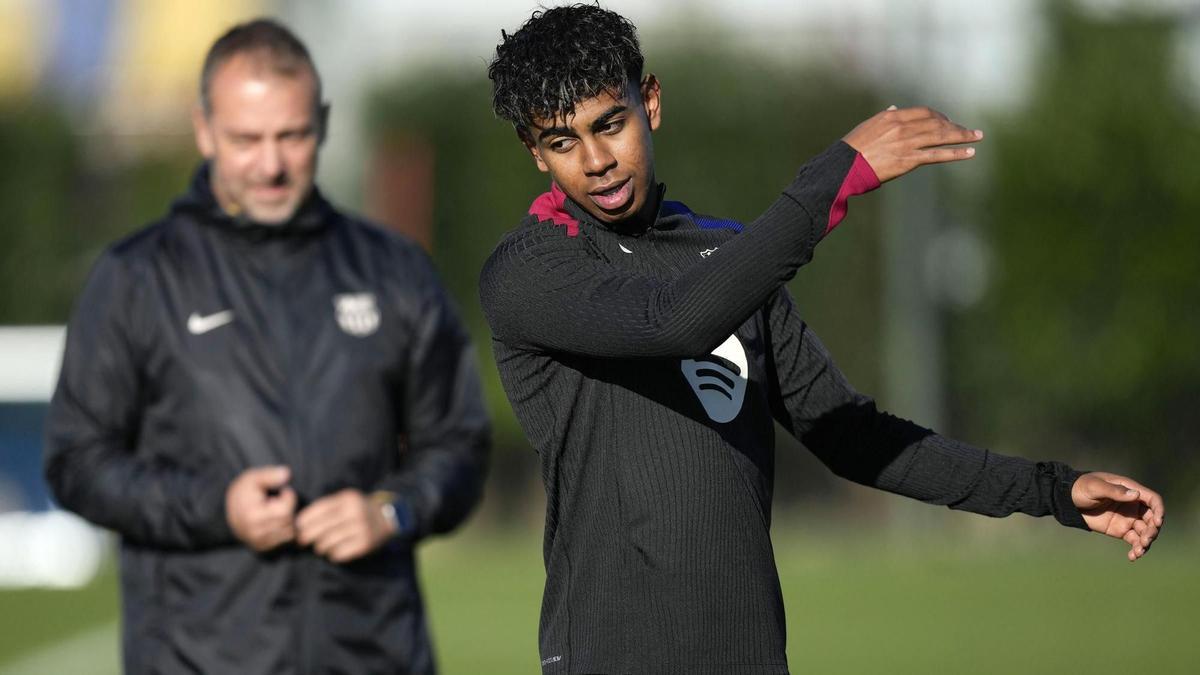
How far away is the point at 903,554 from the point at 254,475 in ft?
48.4

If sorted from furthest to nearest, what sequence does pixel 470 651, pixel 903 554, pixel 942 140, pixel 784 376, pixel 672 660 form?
pixel 903 554
pixel 470 651
pixel 784 376
pixel 672 660
pixel 942 140

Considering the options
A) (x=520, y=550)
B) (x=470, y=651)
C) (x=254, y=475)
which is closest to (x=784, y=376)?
(x=254, y=475)

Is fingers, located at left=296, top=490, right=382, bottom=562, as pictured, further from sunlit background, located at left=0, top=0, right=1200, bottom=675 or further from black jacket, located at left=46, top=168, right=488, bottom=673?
sunlit background, located at left=0, top=0, right=1200, bottom=675

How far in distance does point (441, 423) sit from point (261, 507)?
67 cm

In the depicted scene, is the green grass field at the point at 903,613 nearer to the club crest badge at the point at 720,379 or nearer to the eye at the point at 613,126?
the club crest badge at the point at 720,379

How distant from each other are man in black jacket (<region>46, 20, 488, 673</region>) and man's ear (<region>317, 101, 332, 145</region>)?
0.01 metres

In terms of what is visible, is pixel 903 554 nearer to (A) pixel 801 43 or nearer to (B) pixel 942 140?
(A) pixel 801 43

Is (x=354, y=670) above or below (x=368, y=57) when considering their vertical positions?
below

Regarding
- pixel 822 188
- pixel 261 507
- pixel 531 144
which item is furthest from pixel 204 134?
pixel 822 188

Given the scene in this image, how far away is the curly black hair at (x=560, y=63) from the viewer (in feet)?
12.1

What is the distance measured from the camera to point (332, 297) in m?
4.70

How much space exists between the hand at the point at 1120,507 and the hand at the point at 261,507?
171 cm

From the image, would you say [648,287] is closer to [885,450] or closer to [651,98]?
[651,98]

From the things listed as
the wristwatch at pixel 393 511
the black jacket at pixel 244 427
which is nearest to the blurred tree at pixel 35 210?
the black jacket at pixel 244 427
